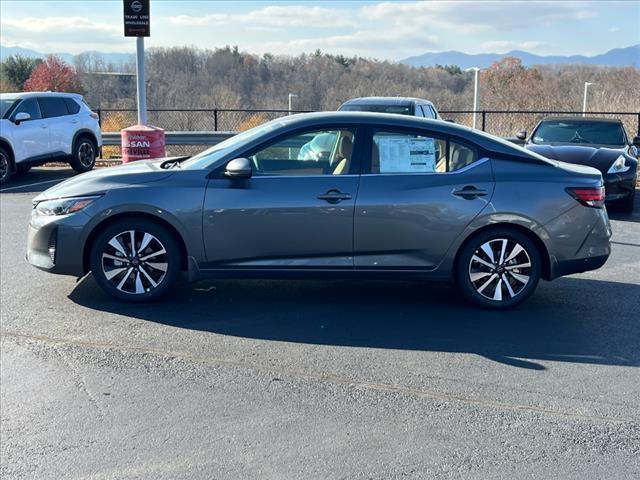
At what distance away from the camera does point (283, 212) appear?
587 centimetres

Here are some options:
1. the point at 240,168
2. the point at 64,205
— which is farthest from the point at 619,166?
the point at 64,205

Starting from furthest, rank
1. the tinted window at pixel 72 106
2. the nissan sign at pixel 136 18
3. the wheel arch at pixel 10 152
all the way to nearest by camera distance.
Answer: the tinted window at pixel 72 106, the wheel arch at pixel 10 152, the nissan sign at pixel 136 18

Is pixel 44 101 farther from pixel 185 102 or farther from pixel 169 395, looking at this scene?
pixel 185 102

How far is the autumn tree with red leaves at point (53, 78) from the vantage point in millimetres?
45531

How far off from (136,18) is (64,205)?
308 inches

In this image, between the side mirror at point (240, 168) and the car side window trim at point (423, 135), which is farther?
the car side window trim at point (423, 135)

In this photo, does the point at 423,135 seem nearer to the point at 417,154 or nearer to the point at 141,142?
the point at 417,154

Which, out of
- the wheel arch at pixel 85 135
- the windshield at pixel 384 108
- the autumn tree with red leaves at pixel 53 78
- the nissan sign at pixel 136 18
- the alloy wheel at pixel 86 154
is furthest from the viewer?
the autumn tree with red leaves at pixel 53 78

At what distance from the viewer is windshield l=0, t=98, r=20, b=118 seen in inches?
563

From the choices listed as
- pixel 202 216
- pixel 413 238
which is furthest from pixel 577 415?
pixel 202 216

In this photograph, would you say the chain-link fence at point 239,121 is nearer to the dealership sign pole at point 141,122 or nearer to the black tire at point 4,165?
the black tire at point 4,165

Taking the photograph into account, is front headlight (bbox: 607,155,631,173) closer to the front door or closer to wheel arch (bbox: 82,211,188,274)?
the front door

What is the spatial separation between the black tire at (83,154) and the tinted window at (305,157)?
10.6m

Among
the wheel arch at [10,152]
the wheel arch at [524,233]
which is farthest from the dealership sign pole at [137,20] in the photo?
the wheel arch at [524,233]
